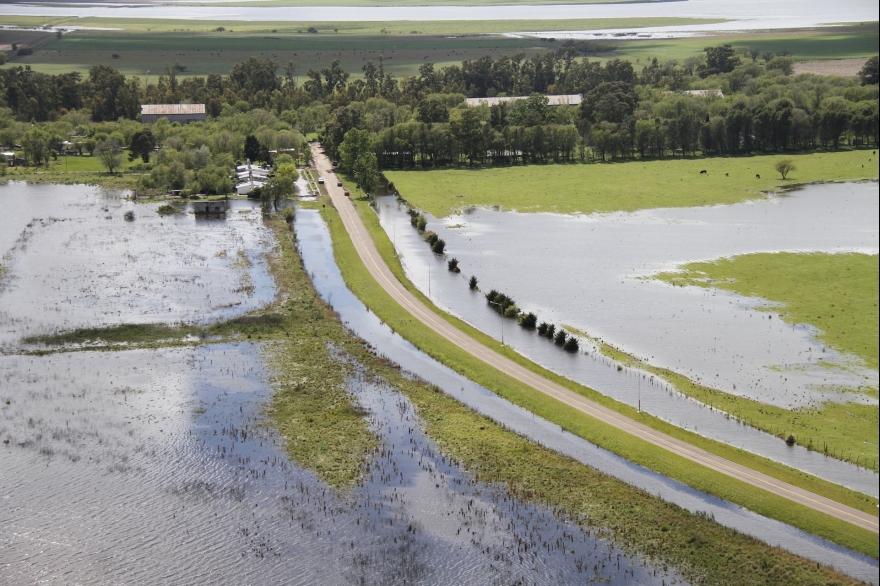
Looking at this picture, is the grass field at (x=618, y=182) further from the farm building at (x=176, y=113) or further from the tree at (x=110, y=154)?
the farm building at (x=176, y=113)

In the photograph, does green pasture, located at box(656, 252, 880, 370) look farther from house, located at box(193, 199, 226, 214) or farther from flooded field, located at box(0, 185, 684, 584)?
house, located at box(193, 199, 226, 214)

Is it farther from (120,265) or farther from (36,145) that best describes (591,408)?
(36,145)

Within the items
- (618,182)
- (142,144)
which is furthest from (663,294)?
(142,144)

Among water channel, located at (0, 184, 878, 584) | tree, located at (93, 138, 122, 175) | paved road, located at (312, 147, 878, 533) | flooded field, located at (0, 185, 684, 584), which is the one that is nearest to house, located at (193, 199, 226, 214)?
paved road, located at (312, 147, 878, 533)

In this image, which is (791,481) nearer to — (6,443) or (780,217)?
(6,443)

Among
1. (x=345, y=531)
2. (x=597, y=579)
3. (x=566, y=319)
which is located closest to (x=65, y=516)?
(x=345, y=531)

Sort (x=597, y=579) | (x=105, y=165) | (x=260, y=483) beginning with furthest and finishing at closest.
→ (x=105, y=165), (x=260, y=483), (x=597, y=579)

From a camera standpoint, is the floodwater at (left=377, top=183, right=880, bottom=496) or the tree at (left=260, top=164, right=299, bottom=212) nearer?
the floodwater at (left=377, top=183, right=880, bottom=496)
